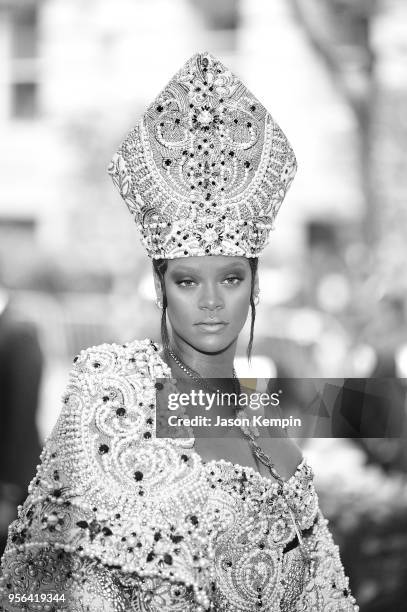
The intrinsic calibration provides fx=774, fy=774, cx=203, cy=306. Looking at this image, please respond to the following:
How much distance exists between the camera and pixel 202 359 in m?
1.21

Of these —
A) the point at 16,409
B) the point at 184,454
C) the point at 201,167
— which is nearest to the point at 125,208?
the point at 16,409

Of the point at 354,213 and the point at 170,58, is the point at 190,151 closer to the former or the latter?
the point at 170,58

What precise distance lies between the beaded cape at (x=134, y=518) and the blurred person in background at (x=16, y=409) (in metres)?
1.22

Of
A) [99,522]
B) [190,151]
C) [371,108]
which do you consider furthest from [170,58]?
[99,522]

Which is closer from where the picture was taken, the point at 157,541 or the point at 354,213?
the point at 157,541

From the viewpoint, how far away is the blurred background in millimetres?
2676

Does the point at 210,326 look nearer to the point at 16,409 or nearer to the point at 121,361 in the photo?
the point at 121,361

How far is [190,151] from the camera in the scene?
117 cm

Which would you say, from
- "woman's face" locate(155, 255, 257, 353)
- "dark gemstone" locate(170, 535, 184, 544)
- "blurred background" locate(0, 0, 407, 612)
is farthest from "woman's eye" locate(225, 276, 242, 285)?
"blurred background" locate(0, 0, 407, 612)

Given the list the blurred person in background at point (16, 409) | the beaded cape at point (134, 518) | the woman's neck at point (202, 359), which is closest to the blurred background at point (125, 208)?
the blurred person in background at point (16, 409)

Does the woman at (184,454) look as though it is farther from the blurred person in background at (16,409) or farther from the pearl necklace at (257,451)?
the blurred person in background at (16,409)

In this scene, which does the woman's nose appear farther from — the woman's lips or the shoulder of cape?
the shoulder of cape

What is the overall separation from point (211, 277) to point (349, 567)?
1.36 metres

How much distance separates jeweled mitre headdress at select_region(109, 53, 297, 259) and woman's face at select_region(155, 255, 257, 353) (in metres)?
0.02
